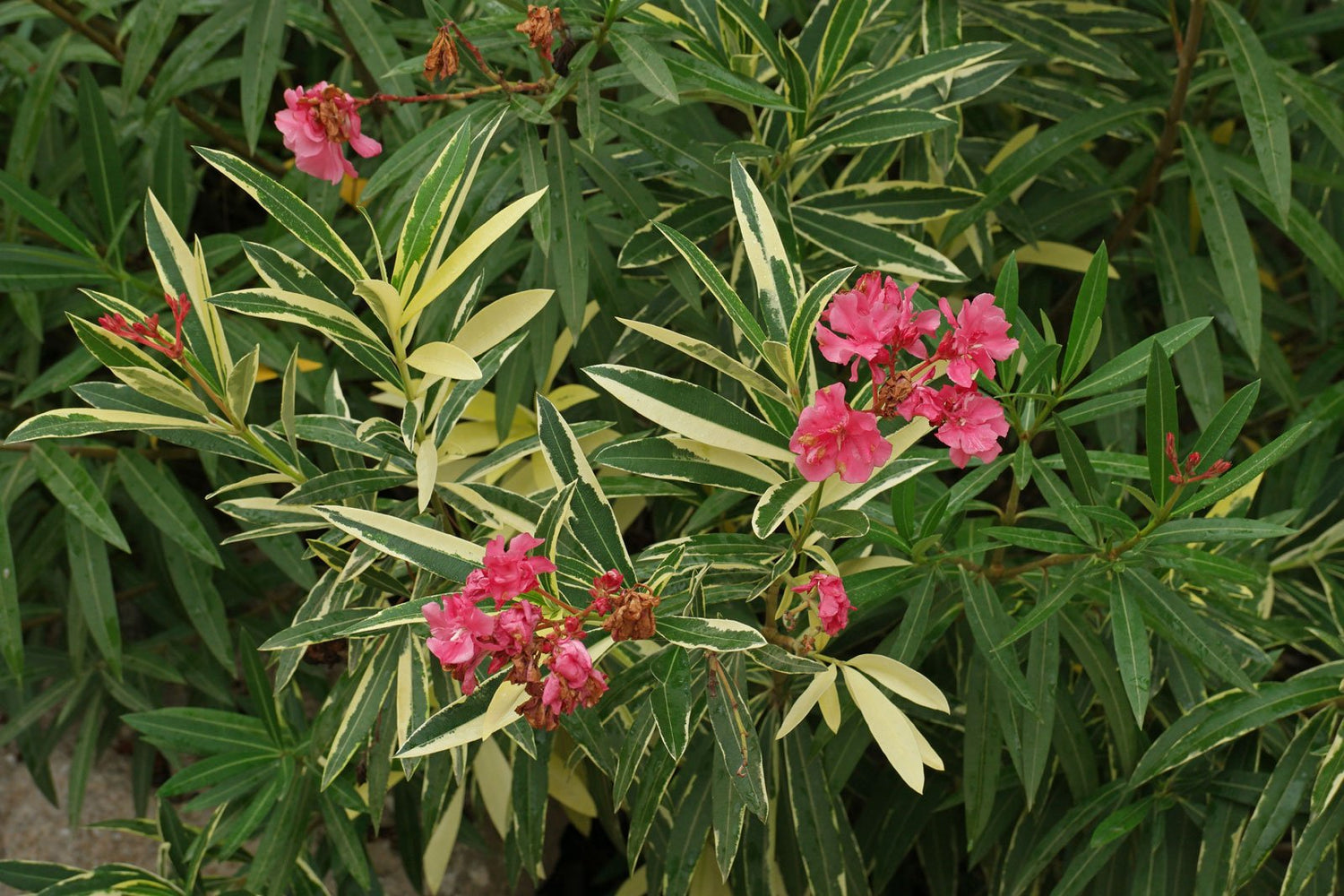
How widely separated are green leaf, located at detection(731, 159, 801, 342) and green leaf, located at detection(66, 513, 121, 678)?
0.90 meters

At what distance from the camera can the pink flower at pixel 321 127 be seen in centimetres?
94

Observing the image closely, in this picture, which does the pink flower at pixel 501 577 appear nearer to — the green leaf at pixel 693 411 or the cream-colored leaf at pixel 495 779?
the green leaf at pixel 693 411

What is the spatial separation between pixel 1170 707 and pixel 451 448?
0.81 metres

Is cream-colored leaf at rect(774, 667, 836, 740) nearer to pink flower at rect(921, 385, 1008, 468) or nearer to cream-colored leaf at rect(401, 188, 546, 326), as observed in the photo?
pink flower at rect(921, 385, 1008, 468)

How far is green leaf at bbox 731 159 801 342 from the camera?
862 millimetres

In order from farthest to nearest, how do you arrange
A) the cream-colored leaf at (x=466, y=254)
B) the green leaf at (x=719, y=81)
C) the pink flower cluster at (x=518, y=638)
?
1. the green leaf at (x=719, y=81)
2. the cream-colored leaf at (x=466, y=254)
3. the pink flower cluster at (x=518, y=638)

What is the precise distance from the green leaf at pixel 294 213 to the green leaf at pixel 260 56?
1.56 feet

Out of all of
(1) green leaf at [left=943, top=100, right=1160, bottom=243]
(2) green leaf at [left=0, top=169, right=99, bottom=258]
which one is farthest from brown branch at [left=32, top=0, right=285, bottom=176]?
(1) green leaf at [left=943, top=100, right=1160, bottom=243]

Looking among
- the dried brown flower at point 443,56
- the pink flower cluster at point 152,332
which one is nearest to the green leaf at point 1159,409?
the dried brown flower at point 443,56

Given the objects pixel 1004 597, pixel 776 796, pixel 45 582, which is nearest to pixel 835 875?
pixel 776 796

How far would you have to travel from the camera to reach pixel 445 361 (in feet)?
2.76

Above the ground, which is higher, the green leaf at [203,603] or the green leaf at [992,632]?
the green leaf at [992,632]

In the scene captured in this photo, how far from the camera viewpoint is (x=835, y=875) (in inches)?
49.8

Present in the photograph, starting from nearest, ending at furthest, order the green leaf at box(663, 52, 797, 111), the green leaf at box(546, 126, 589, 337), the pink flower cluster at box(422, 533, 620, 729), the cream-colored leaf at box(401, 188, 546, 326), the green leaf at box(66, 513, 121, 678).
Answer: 1. the pink flower cluster at box(422, 533, 620, 729)
2. the cream-colored leaf at box(401, 188, 546, 326)
3. the green leaf at box(663, 52, 797, 111)
4. the green leaf at box(546, 126, 589, 337)
5. the green leaf at box(66, 513, 121, 678)
